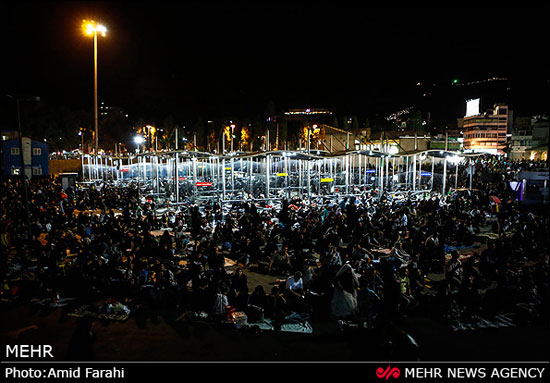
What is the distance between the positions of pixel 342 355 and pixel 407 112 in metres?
141

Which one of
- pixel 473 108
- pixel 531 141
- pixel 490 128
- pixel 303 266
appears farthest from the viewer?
pixel 473 108

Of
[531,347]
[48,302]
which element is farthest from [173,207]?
[531,347]

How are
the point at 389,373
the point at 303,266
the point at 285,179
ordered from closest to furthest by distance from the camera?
the point at 389,373
the point at 303,266
the point at 285,179

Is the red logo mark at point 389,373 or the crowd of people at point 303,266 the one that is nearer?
the red logo mark at point 389,373

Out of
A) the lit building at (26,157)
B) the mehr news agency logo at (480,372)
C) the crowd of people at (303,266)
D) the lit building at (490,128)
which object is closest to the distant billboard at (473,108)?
the lit building at (490,128)

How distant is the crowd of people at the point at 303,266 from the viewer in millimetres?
7441

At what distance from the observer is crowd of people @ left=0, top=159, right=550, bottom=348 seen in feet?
24.4

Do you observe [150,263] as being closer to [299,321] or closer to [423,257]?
[299,321]

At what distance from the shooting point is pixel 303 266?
9.25 meters

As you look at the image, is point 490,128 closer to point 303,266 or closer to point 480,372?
point 303,266

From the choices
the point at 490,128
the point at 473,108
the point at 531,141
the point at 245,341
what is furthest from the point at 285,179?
the point at 473,108

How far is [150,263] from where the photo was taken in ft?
33.4

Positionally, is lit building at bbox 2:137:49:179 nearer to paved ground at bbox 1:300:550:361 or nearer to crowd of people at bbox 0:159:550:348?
crowd of people at bbox 0:159:550:348

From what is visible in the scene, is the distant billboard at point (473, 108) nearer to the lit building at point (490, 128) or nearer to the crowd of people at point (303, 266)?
the lit building at point (490, 128)
